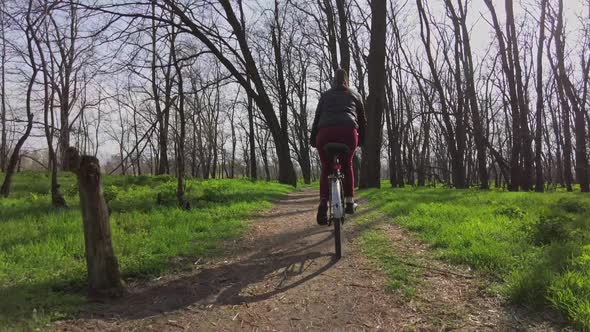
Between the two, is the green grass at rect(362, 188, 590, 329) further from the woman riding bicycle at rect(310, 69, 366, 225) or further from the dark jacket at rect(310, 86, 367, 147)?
the dark jacket at rect(310, 86, 367, 147)

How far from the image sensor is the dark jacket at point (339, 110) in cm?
479

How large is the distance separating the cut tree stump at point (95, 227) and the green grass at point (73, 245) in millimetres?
188

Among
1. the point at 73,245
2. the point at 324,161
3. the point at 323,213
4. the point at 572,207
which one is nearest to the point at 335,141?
the point at 324,161

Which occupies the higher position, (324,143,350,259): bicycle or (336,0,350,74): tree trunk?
(336,0,350,74): tree trunk

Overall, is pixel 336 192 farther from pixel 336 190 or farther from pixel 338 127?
pixel 338 127

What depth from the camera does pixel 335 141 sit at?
4797 mm

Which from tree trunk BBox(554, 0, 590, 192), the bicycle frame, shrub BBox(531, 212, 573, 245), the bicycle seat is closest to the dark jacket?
the bicycle seat

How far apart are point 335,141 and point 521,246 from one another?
227 centimetres

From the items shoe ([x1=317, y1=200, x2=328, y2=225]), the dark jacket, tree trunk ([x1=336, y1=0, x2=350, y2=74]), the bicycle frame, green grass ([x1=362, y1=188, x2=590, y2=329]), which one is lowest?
green grass ([x1=362, y1=188, x2=590, y2=329])

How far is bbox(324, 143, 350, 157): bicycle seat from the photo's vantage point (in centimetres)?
467

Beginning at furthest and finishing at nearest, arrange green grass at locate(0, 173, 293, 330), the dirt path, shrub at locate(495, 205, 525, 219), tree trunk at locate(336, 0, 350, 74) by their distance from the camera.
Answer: tree trunk at locate(336, 0, 350, 74) < shrub at locate(495, 205, 525, 219) < green grass at locate(0, 173, 293, 330) < the dirt path

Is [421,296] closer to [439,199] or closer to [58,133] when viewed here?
[439,199]

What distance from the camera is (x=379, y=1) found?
13094mm

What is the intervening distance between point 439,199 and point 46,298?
777 cm
